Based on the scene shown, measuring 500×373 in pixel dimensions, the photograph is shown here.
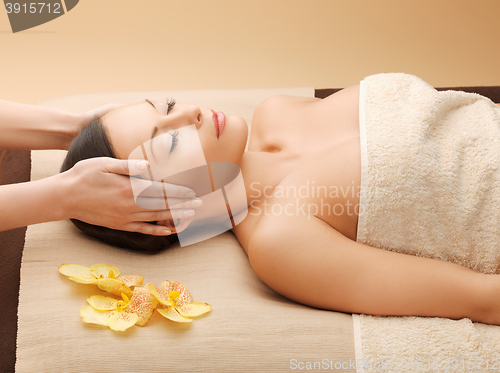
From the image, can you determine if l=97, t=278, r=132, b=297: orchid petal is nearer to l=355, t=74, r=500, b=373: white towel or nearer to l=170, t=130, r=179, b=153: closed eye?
l=170, t=130, r=179, b=153: closed eye

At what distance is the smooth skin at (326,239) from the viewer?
3.59 feet

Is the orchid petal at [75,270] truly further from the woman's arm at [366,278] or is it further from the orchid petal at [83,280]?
the woman's arm at [366,278]

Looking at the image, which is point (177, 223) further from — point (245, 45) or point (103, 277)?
point (245, 45)

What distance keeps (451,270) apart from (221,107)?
1087 millimetres

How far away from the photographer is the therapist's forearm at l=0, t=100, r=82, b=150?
1371mm

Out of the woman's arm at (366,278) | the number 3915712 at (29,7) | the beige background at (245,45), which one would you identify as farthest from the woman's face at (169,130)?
the number 3915712 at (29,7)

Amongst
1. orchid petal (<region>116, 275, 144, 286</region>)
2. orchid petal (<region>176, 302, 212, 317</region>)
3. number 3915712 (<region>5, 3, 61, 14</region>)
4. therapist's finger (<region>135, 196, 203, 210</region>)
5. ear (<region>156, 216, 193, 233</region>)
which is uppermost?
number 3915712 (<region>5, 3, 61, 14</region>)

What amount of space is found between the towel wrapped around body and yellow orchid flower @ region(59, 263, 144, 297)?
0.62 metres

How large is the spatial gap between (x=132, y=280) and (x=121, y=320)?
124mm

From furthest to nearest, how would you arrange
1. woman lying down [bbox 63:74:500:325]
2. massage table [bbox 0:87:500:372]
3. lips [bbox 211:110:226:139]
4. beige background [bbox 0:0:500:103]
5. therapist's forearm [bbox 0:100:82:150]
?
beige background [bbox 0:0:500:103]
therapist's forearm [bbox 0:100:82:150]
lips [bbox 211:110:226:139]
woman lying down [bbox 63:74:500:325]
massage table [bbox 0:87:500:372]

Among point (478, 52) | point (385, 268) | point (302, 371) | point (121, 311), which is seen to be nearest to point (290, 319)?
point (302, 371)

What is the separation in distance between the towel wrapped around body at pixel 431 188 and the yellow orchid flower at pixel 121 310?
0.58 m

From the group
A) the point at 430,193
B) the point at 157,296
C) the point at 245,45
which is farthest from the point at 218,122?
the point at 245,45

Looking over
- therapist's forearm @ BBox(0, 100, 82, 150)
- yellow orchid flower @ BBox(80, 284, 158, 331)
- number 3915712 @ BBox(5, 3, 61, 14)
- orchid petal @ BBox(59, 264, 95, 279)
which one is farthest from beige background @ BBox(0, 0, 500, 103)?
yellow orchid flower @ BBox(80, 284, 158, 331)
